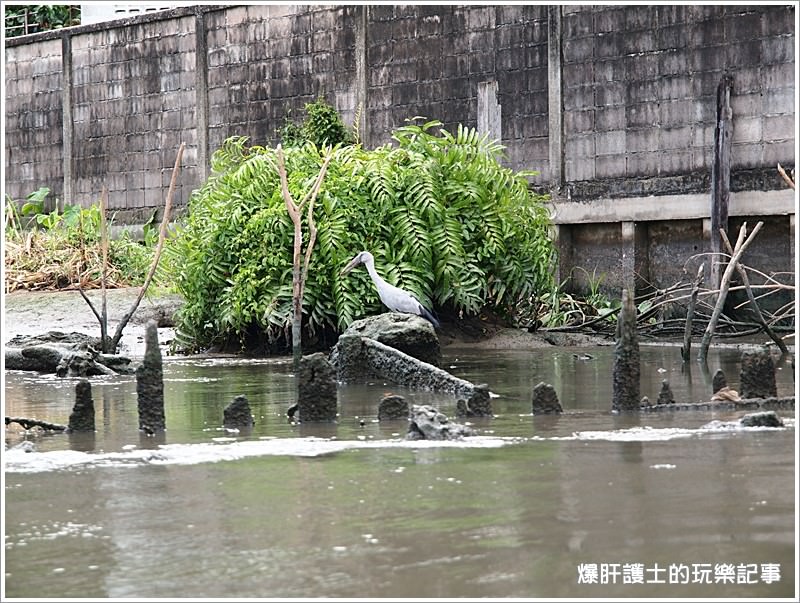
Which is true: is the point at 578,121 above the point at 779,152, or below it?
above

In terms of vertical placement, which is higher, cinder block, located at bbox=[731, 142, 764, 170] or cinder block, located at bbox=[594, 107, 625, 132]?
cinder block, located at bbox=[594, 107, 625, 132]

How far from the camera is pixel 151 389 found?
9.40m

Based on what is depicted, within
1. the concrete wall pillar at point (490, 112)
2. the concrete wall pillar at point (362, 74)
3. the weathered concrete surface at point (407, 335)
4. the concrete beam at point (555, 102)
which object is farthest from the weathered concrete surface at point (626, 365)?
the concrete wall pillar at point (362, 74)

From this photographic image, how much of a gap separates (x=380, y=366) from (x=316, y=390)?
2.90 metres

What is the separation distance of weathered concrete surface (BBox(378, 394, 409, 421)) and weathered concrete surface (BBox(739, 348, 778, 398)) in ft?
8.07

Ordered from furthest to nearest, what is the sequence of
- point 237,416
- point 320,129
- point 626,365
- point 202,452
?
point 320,129
point 626,365
point 237,416
point 202,452

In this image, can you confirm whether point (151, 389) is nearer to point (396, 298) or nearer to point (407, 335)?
point (407, 335)

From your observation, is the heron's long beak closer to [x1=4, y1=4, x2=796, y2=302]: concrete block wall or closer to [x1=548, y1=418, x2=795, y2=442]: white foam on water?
[x1=4, y1=4, x2=796, y2=302]: concrete block wall

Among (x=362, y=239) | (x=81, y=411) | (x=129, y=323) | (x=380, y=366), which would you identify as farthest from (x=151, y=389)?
(x=129, y=323)

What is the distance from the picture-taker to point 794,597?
17.4ft

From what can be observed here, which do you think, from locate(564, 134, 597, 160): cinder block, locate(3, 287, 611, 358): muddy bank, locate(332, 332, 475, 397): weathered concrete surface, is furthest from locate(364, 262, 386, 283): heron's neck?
locate(564, 134, 597, 160): cinder block

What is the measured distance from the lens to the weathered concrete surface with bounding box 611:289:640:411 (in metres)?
9.74

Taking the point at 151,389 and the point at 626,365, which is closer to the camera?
the point at 151,389

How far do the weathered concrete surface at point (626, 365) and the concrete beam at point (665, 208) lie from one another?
7.34m
